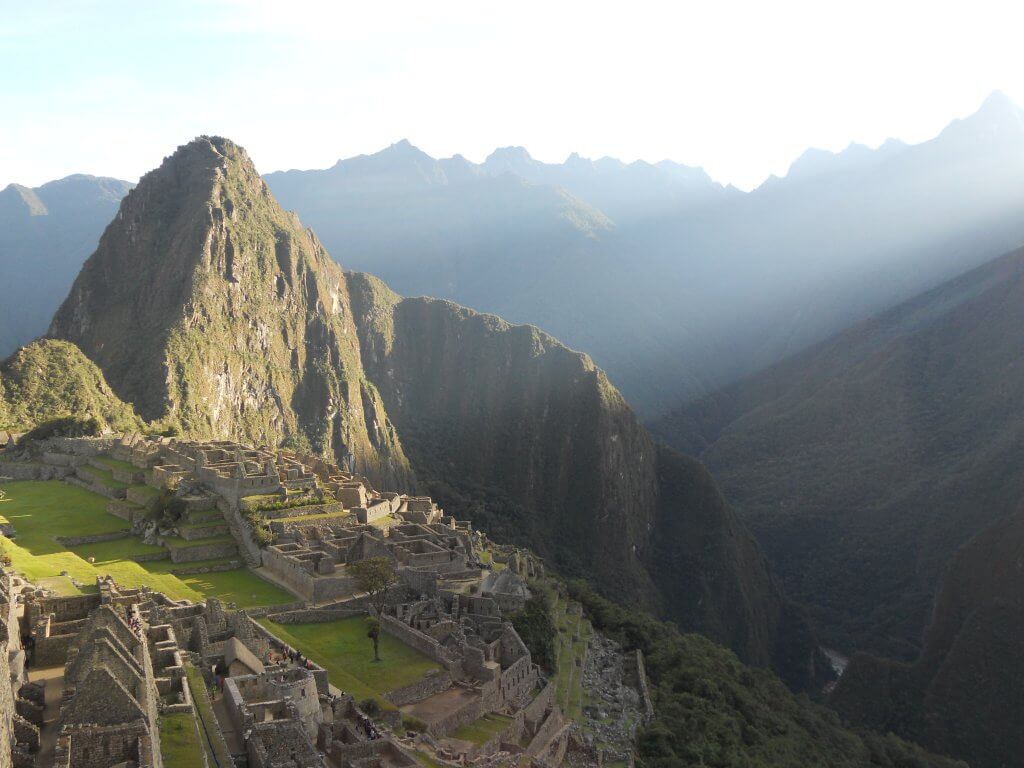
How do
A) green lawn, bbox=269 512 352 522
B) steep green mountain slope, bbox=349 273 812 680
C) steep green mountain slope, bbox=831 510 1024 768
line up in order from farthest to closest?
steep green mountain slope, bbox=349 273 812 680, steep green mountain slope, bbox=831 510 1024 768, green lawn, bbox=269 512 352 522

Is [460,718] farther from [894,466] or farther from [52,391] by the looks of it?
[894,466]

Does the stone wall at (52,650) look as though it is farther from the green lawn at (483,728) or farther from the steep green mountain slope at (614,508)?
the steep green mountain slope at (614,508)

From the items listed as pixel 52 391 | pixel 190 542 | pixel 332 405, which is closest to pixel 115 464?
pixel 190 542

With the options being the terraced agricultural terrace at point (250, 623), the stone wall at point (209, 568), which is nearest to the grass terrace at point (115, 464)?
the terraced agricultural terrace at point (250, 623)

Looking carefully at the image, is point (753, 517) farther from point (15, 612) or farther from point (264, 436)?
point (15, 612)

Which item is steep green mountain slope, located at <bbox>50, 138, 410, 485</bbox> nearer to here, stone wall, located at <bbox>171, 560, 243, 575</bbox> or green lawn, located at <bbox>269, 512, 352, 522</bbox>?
green lawn, located at <bbox>269, 512, 352, 522</bbox>

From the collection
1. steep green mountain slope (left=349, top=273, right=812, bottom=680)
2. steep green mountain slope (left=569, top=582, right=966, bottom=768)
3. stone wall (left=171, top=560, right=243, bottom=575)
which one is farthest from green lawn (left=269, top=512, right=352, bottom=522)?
steep green mountain slope (left=349, top=273, right=812, bottom=680)

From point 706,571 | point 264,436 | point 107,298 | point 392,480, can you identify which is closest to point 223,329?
point 264,436
